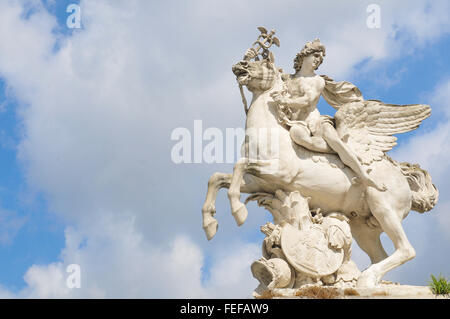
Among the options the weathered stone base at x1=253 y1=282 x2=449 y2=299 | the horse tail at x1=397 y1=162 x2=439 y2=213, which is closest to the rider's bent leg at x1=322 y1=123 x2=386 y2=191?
the horse tail at x1=397 y1=162 x2=439 y2=213

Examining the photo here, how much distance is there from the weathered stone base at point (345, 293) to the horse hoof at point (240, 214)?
1.04 m

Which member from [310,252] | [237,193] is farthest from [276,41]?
[310,252]

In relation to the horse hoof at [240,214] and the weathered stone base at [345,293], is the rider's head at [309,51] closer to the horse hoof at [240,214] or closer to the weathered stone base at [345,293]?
the horse hoof at [240,214]

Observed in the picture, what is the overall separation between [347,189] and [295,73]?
2.12 m

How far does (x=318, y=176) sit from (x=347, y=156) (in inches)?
20.7

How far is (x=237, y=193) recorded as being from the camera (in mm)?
9258

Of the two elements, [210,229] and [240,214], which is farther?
[210,229]

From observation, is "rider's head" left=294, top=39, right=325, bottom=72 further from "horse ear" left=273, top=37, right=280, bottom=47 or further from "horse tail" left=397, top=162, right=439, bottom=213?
"horse tail" left=397, top=162, right=439, bottom=213

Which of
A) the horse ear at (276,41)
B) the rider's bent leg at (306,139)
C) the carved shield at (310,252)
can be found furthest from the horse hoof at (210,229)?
the horse ear at (276,41)

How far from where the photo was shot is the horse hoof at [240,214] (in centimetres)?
915

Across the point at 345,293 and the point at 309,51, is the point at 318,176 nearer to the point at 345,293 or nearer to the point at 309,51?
the point at 345,293

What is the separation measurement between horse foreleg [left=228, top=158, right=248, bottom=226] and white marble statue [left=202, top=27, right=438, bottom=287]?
0.01 metres

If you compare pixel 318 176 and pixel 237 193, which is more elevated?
pixel 318 176
